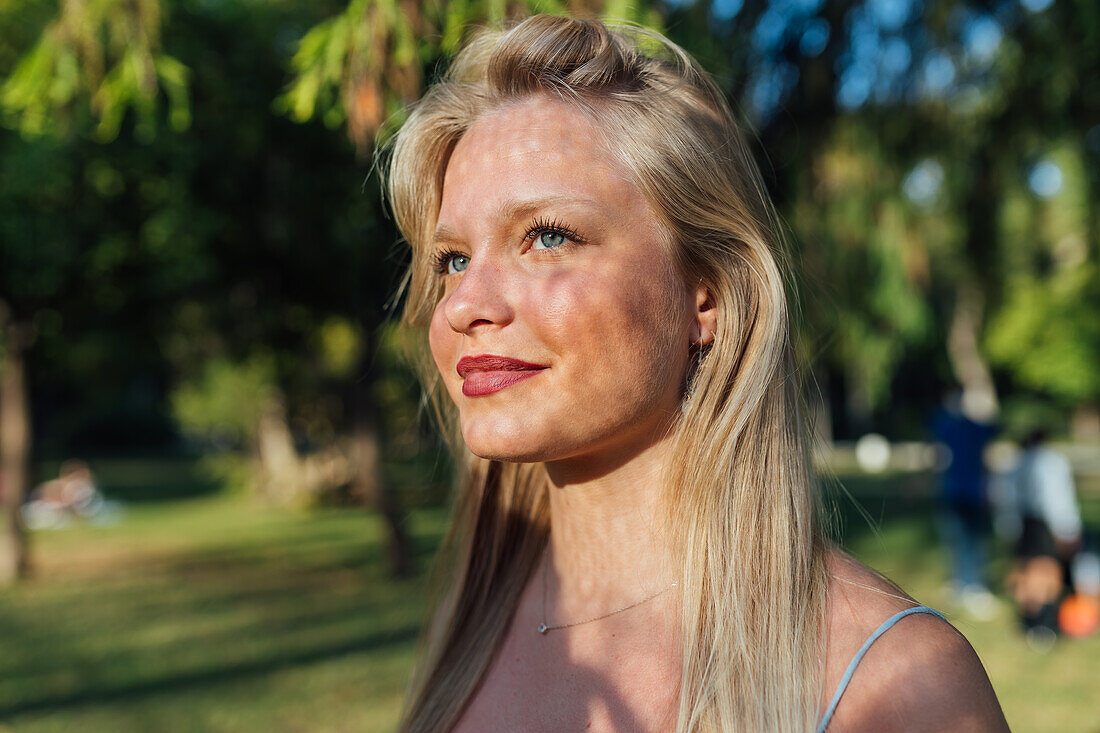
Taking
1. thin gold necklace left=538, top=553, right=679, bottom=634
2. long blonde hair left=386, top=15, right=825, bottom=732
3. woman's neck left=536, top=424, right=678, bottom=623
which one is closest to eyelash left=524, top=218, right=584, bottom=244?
long blonde hair left=386, top=15, right=825, bottom=732

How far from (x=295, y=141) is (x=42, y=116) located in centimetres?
631

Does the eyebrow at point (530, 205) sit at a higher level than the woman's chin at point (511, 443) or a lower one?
higher

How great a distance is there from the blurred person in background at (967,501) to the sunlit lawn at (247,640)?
0.23m

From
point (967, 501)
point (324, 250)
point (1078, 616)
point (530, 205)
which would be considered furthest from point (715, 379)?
point (324, 250)

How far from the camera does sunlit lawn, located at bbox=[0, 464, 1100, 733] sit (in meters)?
5.88

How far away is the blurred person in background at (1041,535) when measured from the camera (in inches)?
273

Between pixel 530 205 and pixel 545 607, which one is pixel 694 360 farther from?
pixel 545 607

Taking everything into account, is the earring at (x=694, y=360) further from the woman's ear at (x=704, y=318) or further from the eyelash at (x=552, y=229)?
the eyelash at (x=552, y=229)

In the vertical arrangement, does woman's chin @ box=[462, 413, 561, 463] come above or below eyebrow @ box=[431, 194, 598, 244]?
below

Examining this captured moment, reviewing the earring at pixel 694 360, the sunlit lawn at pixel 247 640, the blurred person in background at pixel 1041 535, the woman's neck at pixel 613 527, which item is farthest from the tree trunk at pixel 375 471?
the earring at pixel 694 360

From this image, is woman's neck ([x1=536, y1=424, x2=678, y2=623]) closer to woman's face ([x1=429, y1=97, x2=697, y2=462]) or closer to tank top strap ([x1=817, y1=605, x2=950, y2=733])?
woman's face ([x1=429, y1=97, x2=697, y2=462])

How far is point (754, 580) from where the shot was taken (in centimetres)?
138

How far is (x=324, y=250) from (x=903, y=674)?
9.36 m

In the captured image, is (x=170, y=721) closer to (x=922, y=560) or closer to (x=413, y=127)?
(x=413, y=127)
